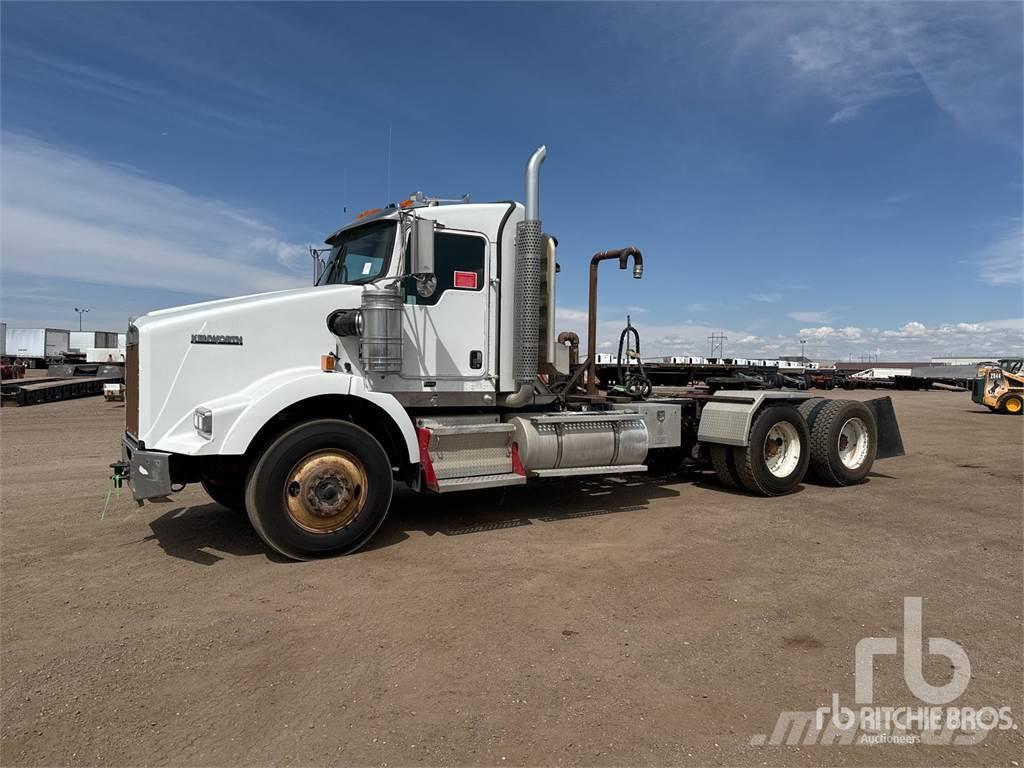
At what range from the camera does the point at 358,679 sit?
3521 mm

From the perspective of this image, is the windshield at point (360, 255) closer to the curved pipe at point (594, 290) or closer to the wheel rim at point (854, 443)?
the curved pipe at point (594, 290)

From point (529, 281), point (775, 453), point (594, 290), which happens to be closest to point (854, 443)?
point (775, 453)

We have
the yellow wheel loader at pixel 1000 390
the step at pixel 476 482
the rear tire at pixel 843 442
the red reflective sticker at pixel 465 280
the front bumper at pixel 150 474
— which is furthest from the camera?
the yellow wheel loader at pixel 1000 390

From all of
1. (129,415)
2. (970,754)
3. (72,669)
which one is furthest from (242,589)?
(970,754)

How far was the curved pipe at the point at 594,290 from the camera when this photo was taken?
778 cm

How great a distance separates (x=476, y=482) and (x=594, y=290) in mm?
3002

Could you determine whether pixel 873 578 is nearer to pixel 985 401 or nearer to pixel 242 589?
pixel 242 589

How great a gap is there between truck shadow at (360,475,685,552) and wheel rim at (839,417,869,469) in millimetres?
2529

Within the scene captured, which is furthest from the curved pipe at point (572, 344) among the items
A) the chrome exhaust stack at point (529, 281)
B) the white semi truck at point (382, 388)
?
the chrome exhaust stack at point (529, 281)

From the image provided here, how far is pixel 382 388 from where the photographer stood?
20.3ft

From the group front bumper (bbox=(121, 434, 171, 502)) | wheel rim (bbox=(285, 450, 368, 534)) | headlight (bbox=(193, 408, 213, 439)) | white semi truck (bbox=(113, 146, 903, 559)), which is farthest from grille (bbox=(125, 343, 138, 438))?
wheel rim (bbox=(285, 450, 368, 534))

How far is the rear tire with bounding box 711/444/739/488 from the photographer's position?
856cm

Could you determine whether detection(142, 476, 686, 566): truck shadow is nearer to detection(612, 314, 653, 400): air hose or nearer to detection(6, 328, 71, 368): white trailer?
detection(612, 314, 653, 400): air hose

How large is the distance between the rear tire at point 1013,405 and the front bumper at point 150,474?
30800mm
